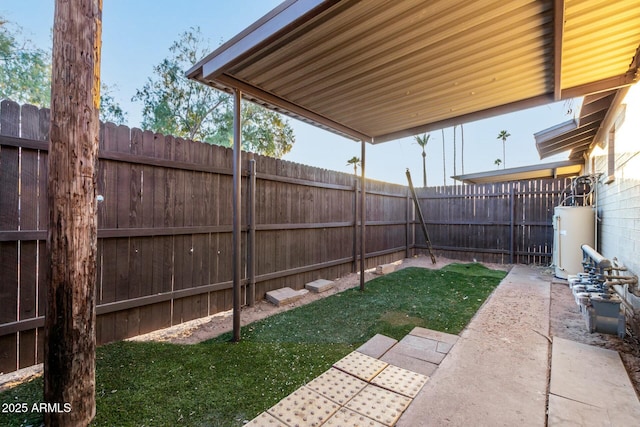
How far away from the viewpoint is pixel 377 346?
2.50 metres

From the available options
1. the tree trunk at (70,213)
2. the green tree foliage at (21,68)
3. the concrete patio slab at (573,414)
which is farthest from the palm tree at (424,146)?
the tree trunk at (70,213)

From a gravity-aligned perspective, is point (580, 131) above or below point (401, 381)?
above

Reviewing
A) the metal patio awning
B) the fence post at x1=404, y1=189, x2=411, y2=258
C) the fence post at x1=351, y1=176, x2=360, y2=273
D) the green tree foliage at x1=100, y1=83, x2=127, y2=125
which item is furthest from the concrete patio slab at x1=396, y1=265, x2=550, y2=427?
the green tree foliage at x1=100, y1=83, x2=127, y2=125

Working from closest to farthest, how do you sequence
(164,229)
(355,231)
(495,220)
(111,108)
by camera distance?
(164,229), (355,231), (495,220), (111,108)

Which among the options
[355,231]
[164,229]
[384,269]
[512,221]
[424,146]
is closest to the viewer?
[164,229]

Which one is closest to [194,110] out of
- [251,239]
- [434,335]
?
[251,239]

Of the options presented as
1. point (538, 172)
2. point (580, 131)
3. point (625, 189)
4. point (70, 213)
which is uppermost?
point (580, 131)

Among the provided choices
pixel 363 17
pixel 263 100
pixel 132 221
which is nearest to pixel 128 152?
pixel 132 221

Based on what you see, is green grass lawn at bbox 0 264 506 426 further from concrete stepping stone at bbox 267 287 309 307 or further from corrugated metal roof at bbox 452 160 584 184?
corrugated metal roof at bbox 452 160 584 184

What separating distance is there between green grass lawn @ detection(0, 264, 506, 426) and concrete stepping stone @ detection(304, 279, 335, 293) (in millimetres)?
462

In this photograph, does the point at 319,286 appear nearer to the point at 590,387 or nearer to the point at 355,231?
the point at 355,231

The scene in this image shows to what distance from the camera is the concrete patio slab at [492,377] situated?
1.60 m

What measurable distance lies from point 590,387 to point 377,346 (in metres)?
1.47

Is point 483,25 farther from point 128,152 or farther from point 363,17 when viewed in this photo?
point 128,152
